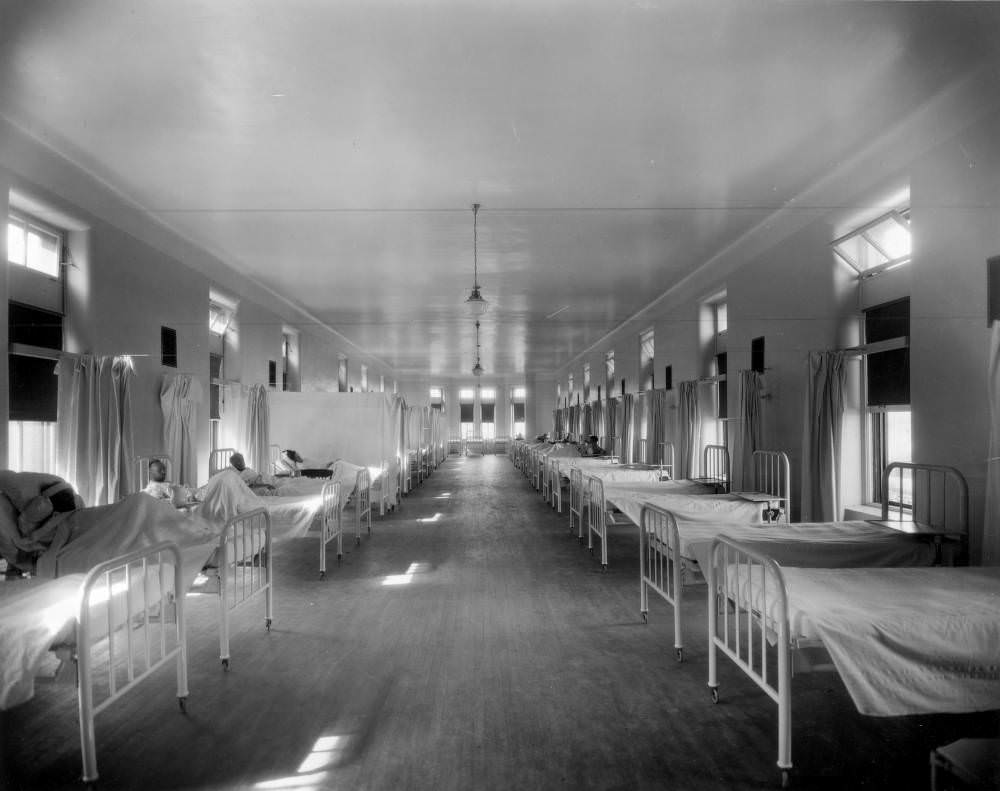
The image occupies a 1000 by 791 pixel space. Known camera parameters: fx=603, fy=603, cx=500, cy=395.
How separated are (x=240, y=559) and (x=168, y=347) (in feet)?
12.6

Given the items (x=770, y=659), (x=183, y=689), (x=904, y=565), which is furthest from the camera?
(x=904, y=565)

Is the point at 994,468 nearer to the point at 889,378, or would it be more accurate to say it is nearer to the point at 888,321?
the point at 889,378

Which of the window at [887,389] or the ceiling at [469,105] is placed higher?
the ceiling at [469,105]

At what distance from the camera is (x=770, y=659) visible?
3523 millimetres

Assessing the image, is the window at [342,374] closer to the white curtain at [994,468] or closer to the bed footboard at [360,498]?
the bed footboard at [360,498]

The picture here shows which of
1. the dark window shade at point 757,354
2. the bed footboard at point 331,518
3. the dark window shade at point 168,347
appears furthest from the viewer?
the dark window shade at point 757,354

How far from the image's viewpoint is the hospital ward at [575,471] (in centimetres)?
271

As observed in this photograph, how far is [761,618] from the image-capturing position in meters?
2.71

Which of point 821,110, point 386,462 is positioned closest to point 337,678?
point 821,110

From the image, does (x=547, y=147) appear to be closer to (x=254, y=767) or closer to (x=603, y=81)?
(x=603, y=81)

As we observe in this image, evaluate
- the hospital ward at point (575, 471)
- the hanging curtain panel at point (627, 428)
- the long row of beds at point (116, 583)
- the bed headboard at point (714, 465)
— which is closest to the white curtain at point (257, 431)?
the hospital ward at point (575, 471)

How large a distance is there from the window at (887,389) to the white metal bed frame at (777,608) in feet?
1.01

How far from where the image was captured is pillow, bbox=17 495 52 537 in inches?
147

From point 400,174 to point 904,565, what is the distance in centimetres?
492
